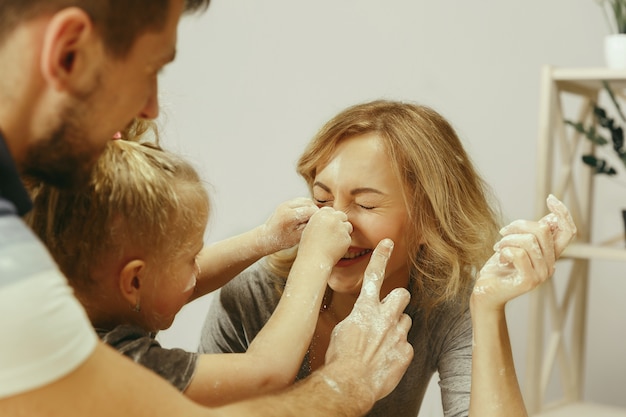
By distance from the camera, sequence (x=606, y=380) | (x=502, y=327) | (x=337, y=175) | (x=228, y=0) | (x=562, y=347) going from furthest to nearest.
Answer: (x=228, y=0) → (x=606, y=380) → (x=562, y=347) → (x=337, y=175) → (x=502, y=327)

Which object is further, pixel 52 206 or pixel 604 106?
Answer: pixel 604 106

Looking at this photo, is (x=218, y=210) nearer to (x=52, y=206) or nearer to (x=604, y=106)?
(x=604, y=106)

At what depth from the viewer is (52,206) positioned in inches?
41.4

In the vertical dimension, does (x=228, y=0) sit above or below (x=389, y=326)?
above

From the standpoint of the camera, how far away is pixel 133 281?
3.59 ft

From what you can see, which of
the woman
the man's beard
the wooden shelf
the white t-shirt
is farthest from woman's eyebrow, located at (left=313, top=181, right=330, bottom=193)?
the wooden shelf

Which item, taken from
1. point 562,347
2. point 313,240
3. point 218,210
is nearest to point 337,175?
point 313,240

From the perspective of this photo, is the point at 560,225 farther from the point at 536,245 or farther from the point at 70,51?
the point at 70,51

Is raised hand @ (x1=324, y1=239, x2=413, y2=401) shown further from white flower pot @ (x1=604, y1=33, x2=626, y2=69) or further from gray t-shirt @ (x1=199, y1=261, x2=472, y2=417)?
white flower pot @ (x1=604, y1=33, x2=626, y2=69)

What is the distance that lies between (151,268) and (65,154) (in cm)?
29

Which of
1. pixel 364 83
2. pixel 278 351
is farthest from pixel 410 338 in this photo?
pixel 364 83

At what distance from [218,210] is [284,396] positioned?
176 cm

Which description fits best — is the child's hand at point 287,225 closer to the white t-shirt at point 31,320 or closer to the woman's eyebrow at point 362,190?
the woman's eyebrow at point 362,190

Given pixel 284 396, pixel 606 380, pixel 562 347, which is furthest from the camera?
pixel 606 380
